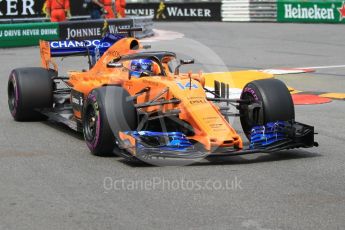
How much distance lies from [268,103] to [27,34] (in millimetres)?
16006

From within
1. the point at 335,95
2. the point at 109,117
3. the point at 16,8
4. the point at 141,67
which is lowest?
the point at 335,95

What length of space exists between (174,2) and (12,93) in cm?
2397

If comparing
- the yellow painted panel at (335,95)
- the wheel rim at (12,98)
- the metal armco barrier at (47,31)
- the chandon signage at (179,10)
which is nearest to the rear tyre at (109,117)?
the wheel rim at (12,98)

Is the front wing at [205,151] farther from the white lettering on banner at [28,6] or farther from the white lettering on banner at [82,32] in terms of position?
the white lettering on banner at [28,6]

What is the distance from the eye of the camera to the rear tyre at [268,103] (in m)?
8.72

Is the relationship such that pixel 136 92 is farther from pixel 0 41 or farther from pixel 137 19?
pixel 137 19

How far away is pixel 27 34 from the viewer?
23.6 metres

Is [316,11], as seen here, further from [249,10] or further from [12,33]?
[12,33]

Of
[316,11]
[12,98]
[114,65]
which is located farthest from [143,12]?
[114,65]

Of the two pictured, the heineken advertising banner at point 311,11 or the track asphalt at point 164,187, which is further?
the heineken advertising banner at point 311,11

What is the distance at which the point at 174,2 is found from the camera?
1366 inches

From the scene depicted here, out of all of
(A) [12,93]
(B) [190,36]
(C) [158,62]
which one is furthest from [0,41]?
(C) [158,62]

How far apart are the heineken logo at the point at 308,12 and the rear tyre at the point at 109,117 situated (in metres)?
22.5

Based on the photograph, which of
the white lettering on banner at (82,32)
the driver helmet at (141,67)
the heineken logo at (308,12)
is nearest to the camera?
the driver helmet at (141,67)
